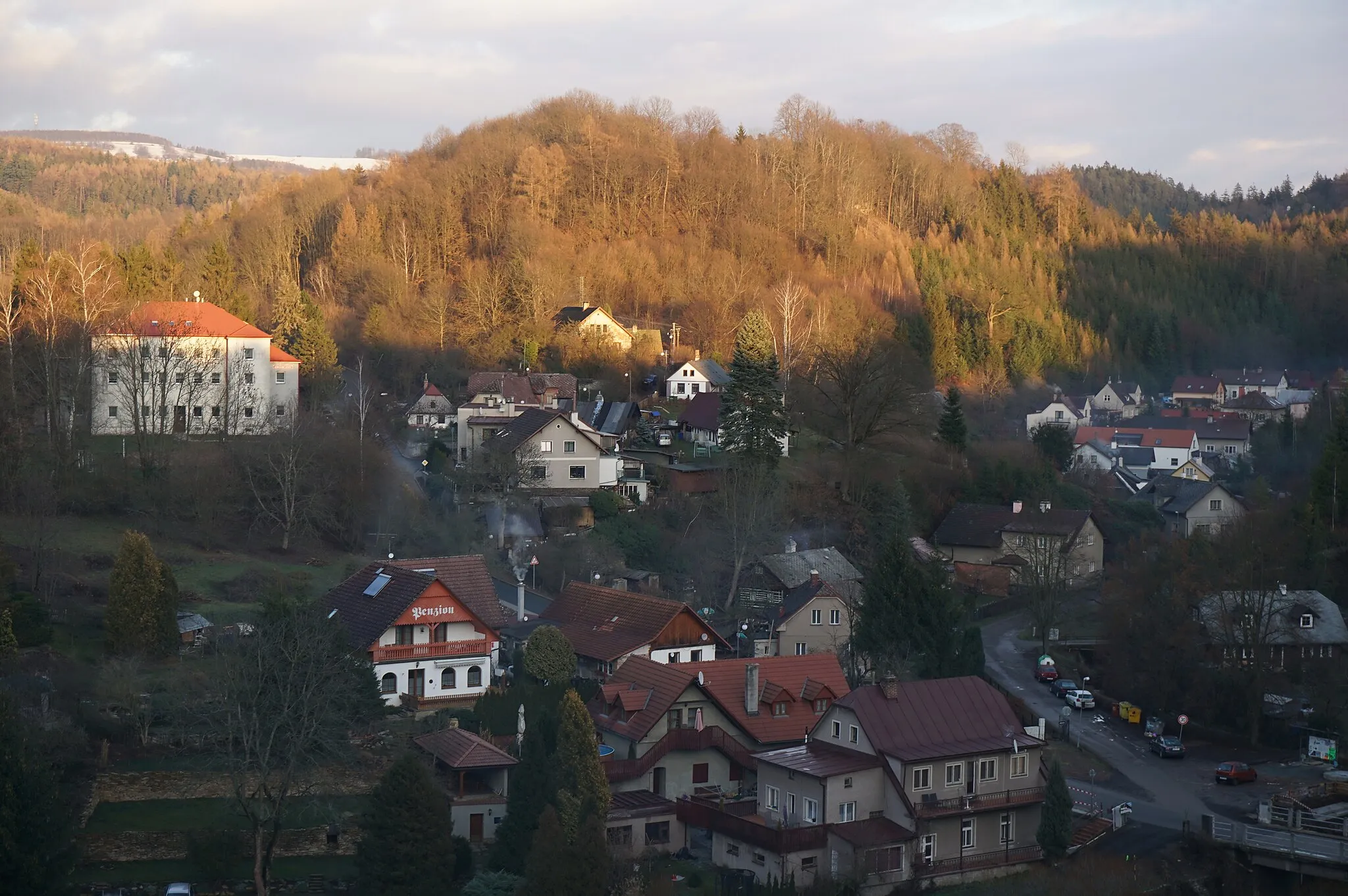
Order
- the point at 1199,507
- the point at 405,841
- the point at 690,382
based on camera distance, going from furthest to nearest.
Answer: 1. the point at 690,382
2. the point at 1199,507
3. the point at 405,841

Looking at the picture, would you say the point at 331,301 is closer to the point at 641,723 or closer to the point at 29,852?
the point at 641,723

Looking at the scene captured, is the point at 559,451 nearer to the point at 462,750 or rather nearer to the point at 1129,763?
the point at 462,750

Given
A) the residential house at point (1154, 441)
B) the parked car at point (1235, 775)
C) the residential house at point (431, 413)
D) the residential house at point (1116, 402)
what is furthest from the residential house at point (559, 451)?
the residential house at point (1116, 402)

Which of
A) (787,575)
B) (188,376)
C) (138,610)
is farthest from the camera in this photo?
(188,376)

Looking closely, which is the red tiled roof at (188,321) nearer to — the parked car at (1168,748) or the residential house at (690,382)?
the residential house at (690,382)

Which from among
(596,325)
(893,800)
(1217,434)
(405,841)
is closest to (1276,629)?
(893,800)
